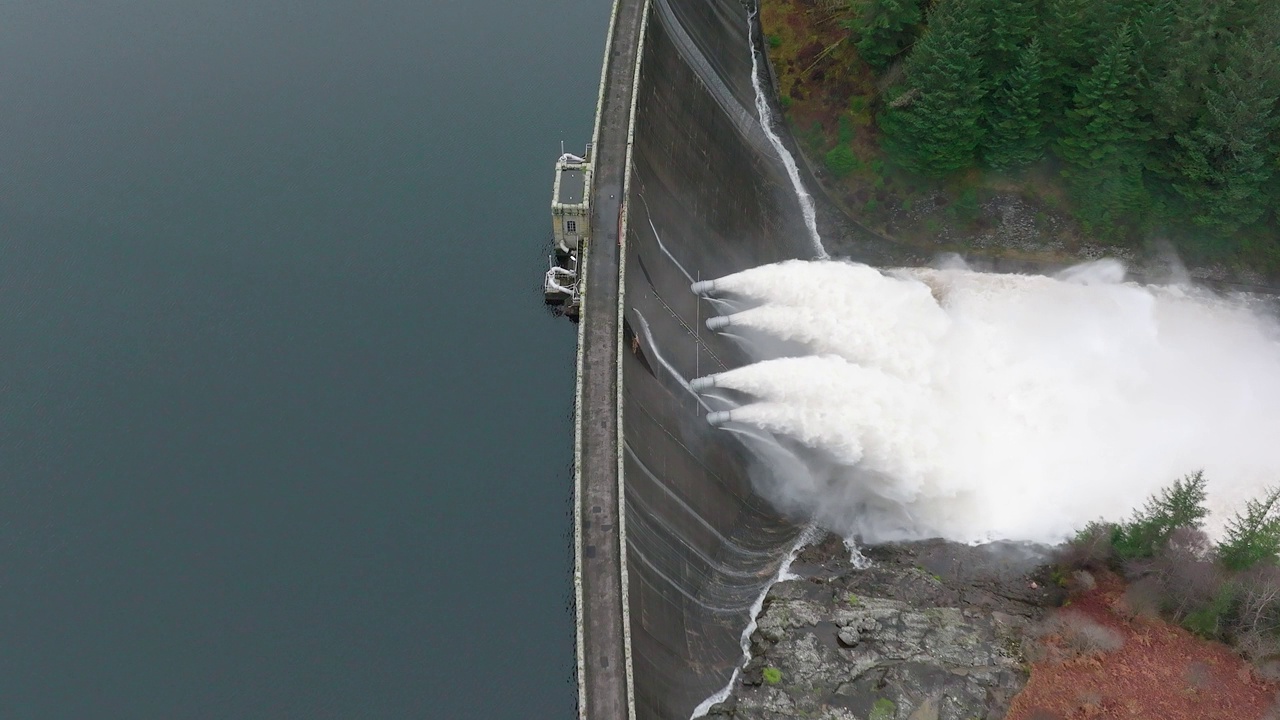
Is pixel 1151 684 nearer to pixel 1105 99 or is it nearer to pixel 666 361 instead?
pixel 666 361

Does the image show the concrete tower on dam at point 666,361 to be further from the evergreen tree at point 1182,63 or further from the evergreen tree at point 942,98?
the evergreen tree at point 1182,63

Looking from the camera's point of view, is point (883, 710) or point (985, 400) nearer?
point (883, 710)

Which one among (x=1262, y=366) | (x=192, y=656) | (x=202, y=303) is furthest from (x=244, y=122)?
(x=1262, y=366)

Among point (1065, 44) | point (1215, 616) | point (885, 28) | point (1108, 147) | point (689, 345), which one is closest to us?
point (1215, 616)

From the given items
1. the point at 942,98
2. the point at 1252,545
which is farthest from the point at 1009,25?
the point at 1252,545

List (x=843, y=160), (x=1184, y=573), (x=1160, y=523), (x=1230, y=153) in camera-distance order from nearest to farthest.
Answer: (x=1184, y=573)
(x=1160, y=523)
(x=1230, y=153)
(x=843, y=160)

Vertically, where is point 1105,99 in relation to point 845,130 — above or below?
above
